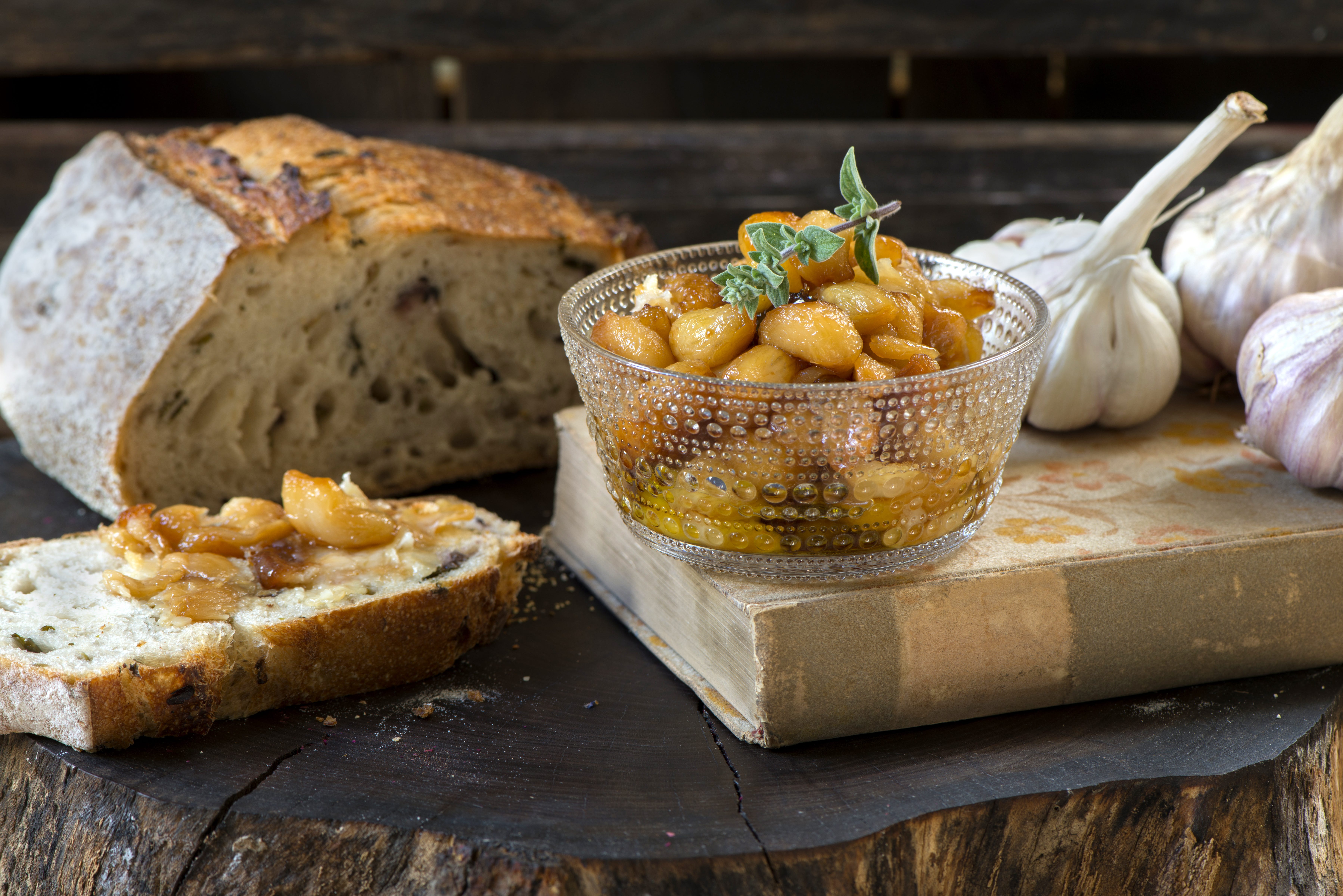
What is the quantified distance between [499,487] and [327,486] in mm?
807

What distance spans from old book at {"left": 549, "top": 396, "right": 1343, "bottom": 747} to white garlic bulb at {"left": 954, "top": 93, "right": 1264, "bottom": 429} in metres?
0.18

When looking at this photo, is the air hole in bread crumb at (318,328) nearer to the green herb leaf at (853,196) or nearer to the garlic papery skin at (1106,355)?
the green herb leaf at (853,196)

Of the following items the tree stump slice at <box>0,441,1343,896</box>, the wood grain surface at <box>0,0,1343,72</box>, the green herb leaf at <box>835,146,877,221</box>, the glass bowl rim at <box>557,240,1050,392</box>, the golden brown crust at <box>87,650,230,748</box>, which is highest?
the wood grain surface at <box>0,0,1343,72</box>

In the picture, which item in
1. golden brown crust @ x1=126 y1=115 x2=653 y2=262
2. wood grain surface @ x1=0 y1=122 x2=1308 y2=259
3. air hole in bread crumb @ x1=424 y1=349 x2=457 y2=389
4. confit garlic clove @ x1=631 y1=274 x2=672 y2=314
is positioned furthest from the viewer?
wood grain surface @ x1=0 y1=122 x2=1308 y2=259

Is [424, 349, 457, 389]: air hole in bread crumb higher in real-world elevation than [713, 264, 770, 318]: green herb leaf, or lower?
lower

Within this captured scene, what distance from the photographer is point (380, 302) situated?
2574mm

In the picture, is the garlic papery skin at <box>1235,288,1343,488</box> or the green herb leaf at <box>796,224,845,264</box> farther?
the garlic papery skin at <box>1235,288,1343,488</box>

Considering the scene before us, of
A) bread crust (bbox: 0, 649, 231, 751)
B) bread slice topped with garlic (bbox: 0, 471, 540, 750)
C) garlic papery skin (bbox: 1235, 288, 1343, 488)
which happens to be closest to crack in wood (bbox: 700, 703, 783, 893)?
bread slice topped with garlic (bbox: 0, 471, 540, 750)

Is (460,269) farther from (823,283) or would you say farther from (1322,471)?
(1322,471)

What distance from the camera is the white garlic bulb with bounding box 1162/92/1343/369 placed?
2184mm

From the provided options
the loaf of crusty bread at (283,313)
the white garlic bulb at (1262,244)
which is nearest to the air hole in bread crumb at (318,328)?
the loaf of crusty bread at (283,313)

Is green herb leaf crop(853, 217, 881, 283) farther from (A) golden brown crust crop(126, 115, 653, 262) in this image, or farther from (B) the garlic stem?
(A) golden brown crust crop(126, 115, 653, 262)

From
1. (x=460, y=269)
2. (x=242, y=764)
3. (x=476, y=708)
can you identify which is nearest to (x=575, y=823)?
(x=476, y=708)

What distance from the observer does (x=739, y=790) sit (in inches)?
62.4
